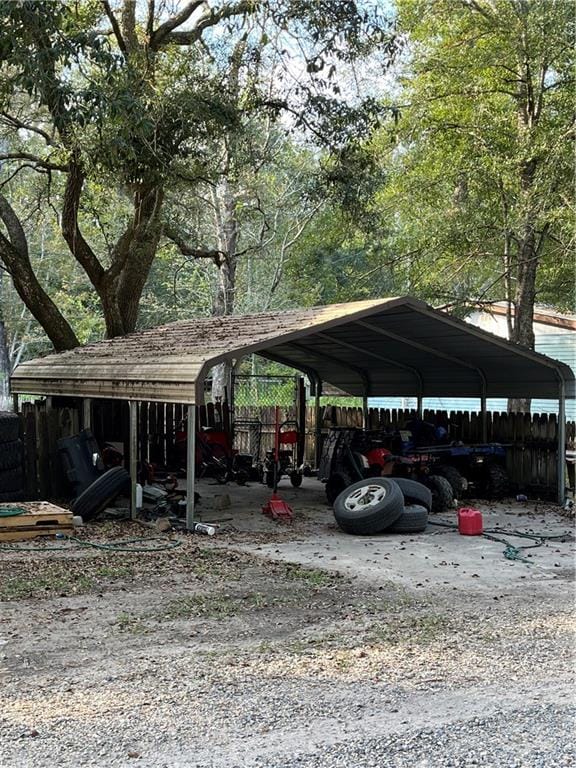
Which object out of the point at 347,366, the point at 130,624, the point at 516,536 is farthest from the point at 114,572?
the point at 347,366

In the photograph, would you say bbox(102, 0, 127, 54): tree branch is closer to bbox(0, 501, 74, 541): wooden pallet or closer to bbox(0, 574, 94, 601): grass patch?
bbox(0, 501, 74, 541): wooden pallet

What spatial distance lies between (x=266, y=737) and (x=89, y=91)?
7.11 meters

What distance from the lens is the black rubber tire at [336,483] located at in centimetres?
1199

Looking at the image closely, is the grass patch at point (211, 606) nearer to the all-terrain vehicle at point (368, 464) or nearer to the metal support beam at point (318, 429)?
the all-terrain vehicle at point (368, 464)

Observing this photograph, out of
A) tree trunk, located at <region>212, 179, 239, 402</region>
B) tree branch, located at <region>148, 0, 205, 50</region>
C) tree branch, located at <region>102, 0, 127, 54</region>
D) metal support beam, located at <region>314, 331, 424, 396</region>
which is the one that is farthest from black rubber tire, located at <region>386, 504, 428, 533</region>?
tree trunk, located at <region>212, 179, 239, 402</region>

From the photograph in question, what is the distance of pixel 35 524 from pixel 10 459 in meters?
2.12

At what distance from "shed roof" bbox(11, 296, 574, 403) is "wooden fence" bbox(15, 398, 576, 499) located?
508 mm

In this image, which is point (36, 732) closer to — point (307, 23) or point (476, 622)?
point (476, 622)

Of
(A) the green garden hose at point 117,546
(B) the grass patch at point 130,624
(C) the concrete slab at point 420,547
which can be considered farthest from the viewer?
(A) the green garden hose at point 117,546

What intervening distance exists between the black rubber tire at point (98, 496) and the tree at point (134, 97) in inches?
161

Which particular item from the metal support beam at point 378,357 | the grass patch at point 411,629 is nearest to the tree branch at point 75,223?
the metal support beam at point 378,357

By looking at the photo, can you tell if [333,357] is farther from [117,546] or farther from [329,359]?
[117,546]

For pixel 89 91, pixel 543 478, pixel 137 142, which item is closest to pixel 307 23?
pixel 137 142

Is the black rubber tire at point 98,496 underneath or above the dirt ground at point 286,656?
above
